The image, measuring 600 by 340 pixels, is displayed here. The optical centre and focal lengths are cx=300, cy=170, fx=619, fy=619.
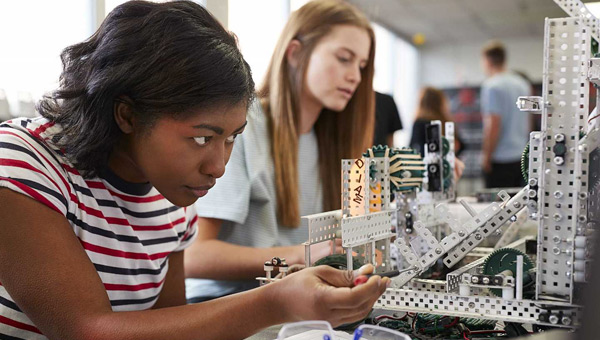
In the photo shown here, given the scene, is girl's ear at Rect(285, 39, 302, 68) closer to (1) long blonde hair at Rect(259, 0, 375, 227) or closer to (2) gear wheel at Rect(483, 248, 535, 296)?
(1) long blonde hair at Rect(259, 0, 375, 227)

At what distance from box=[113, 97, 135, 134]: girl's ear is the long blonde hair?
2.82 ft

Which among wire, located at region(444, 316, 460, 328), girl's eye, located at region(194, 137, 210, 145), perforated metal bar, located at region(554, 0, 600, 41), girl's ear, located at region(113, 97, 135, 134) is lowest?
wire, located at region(444, 316, 460, 328)

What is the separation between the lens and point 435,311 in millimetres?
1375

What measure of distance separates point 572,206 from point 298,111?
1.12 metres

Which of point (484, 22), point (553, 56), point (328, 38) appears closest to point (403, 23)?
point (484, 22)

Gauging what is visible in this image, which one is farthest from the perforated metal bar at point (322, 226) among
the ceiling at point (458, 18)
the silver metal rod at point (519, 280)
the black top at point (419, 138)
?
the ceiling at point (458, 18)

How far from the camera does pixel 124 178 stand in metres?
1.39

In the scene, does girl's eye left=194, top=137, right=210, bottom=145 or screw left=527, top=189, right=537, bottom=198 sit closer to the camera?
girl's eye left=194, top=137, right=210, bottom=145

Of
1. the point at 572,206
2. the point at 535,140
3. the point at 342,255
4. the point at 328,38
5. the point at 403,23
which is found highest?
the point at 403,23

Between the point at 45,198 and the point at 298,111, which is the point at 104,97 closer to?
the point at 45,198

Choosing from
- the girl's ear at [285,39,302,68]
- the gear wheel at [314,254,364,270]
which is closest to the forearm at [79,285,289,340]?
the gear wheel at [314,254,364,270]

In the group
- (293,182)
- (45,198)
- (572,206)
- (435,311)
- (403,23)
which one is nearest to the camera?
(45,198)

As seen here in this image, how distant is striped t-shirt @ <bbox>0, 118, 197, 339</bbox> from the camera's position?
115 centimetres

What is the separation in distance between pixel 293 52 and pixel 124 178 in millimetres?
987
